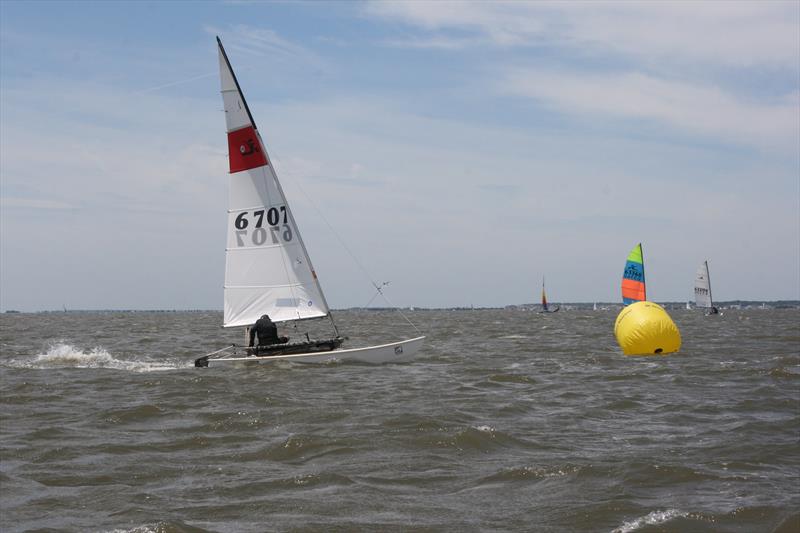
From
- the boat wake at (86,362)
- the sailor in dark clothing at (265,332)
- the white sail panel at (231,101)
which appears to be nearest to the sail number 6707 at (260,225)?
the sailor in dark clothing at (265,332)

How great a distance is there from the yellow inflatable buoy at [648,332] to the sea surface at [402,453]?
4.00ft

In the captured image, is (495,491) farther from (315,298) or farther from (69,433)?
(315,298)

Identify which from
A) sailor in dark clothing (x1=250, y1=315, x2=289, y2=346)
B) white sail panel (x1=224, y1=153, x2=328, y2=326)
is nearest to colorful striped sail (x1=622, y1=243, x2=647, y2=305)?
white sail panel (x1=224, y1=153, x2=328, y2=326)

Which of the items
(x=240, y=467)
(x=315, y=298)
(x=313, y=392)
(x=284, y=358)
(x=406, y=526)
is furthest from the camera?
(x=315, y=298)

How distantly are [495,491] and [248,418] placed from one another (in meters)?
6.08

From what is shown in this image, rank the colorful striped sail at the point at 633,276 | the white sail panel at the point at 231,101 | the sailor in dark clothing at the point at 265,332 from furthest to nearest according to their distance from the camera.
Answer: the colorful striped sail at the point at 633,276, the white sail panel at the point at 231,101, the sailor in dark clothing at the point at 265,332

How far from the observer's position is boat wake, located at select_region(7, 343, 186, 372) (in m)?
24.6

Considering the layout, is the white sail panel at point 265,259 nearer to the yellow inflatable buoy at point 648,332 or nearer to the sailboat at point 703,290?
the yellow inflatable buoy at point 648,332

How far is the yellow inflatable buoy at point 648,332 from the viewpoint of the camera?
14.1 meters

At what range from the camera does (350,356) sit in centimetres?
2317

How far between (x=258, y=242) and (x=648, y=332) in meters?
14.1

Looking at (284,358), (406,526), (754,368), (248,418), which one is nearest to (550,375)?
(754,368)

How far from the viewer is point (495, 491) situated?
888 centimetres

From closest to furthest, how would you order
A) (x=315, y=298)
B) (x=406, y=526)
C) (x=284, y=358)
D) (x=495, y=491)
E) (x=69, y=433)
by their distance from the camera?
1. (x=406, y=526)
2. (x=495, y=491)
3. (x=69, y=433)
4. (x=284, y=358)
5. (x=315, y=298)
